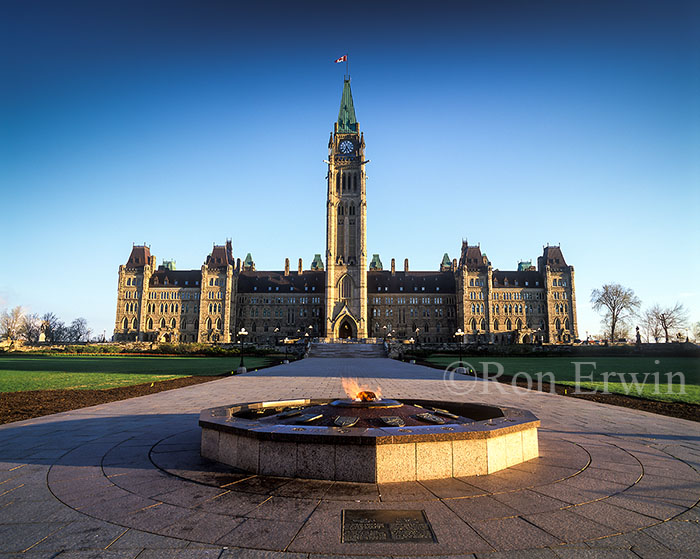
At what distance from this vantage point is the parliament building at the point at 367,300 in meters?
94.9

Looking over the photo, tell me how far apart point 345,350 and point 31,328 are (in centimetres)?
9109

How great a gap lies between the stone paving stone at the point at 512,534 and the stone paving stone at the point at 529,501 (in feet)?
1.22

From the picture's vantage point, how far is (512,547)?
376cm

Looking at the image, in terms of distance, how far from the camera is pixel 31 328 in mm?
105938

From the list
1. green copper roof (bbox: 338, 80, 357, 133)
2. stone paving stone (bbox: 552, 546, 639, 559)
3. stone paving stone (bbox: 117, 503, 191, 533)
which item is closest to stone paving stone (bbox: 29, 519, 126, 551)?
stone paving stone (bbox: 117, 503, 191, 533)

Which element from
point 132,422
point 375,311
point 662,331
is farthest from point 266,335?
point 132,422

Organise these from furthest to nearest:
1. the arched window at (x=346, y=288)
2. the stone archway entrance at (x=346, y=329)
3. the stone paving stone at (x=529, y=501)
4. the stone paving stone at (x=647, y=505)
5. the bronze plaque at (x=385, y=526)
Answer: the arched window at (x=346, y=288) → the stone archway entrance at (x=346, y=329) → the stone paving stone at (x=529, y=501) → the stone paving stone at (x=647, y=505) → the bronze plaque at (x=385, y=526)

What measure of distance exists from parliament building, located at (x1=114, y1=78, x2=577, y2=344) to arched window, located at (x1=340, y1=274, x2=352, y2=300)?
306 inches

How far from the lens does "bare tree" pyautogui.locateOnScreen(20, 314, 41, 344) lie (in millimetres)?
97750

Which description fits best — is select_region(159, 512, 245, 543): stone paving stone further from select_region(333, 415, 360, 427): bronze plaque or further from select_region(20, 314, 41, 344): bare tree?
select_region(20, 314, 41, 344): bare tree

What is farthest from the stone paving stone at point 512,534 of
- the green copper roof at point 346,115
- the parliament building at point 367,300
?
the green copper roof at point 346,115

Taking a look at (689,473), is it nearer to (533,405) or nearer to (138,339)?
(533,405)

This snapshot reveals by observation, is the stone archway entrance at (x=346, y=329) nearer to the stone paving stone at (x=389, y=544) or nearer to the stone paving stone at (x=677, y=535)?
the stone paving stone at (x=389, y=544)

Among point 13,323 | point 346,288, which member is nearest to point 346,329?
point 346,288
